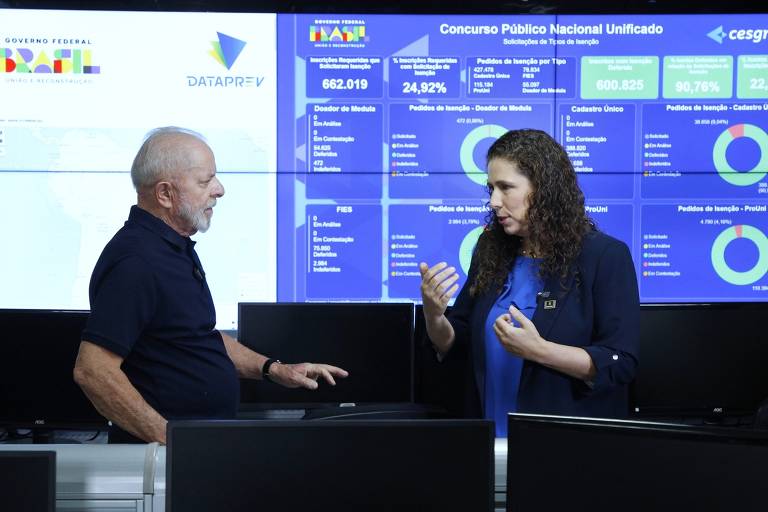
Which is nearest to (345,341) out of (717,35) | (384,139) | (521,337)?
(384,139)

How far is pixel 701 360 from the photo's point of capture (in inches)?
106

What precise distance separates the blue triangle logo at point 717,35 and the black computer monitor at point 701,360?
119 centimetres

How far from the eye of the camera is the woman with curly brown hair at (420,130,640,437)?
1804mm

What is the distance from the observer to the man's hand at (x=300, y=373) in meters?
2.03

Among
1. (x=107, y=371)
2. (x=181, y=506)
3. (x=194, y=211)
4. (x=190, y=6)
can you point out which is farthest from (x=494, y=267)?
(x=190, y=6)

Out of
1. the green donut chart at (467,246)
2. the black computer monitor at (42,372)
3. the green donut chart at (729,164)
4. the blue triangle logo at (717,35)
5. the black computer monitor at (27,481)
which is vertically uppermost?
the blue triangle logo at (717,35)

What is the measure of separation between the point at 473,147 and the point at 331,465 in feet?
7.94

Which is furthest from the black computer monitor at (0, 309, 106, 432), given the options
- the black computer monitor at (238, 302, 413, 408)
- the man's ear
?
the man's ear

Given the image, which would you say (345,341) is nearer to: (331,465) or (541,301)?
(541,301)

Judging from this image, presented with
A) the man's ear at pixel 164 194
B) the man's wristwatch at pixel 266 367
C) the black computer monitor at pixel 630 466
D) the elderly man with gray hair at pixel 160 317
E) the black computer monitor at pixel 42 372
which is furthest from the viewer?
the black computer monitor at pixel 42 372

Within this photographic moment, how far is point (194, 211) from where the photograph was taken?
1.97m

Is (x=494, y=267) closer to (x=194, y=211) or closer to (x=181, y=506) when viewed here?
(x=194, y=211)

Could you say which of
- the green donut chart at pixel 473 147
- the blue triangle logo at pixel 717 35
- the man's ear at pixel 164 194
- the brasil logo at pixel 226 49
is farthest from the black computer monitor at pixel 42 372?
the blue triangle logo at pixel 717 35

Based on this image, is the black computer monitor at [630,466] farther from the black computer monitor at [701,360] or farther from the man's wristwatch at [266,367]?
the black computer monitor at [701,360]
